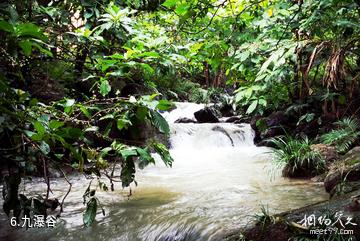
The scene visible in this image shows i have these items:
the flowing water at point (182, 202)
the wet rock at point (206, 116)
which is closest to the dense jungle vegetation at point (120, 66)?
the flowing water at point (182, 202)

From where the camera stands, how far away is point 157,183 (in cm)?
543

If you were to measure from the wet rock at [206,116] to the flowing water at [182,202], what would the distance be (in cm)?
482

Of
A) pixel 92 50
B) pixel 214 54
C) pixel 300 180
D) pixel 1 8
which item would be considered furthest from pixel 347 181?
pixel 1 8

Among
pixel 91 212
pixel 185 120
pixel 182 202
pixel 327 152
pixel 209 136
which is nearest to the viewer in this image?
pixel 91 212

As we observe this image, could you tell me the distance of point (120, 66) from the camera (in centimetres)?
239

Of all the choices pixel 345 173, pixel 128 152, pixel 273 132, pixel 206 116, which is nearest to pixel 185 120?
pixel 206 116

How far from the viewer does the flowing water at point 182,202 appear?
3201 mm

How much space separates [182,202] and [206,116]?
8.23m

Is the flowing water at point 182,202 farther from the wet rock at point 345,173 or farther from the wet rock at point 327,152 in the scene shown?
the wet rock at point 327,152

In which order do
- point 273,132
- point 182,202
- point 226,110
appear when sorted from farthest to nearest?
point 226,110 < point 273,132 < point 182,202

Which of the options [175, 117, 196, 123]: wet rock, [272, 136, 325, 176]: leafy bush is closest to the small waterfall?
[175, 117, 196, 123]: wet rock

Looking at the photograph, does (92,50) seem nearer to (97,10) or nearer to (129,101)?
(97,10)

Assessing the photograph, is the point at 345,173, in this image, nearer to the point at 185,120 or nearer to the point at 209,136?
the point at 209,136

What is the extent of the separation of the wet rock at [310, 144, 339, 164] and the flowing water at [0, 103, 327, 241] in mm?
740
